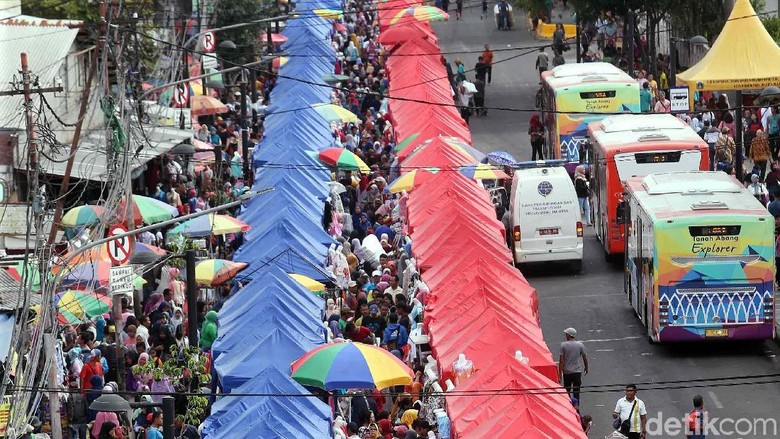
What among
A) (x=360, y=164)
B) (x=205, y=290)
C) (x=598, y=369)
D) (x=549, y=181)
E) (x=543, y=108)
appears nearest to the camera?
(x=598, y=369)

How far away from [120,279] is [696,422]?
8.64 meters

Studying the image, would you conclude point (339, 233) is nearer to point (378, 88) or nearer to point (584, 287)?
point (584, 287)

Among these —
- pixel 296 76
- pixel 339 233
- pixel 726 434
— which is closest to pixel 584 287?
pixel 339 233

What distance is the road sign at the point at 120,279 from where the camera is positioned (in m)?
27.5

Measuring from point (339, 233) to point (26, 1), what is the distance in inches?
629

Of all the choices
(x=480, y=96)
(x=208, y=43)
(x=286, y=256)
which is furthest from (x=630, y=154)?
(x=480, y=96)

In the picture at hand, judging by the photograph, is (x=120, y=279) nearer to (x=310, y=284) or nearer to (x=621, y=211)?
(x=310, y=284)

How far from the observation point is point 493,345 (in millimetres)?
27219

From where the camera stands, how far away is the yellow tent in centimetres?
4391

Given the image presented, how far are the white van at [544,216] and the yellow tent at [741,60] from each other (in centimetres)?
727

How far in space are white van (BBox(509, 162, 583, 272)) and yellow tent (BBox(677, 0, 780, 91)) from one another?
7274 millimetres

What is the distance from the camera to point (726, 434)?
27828mm

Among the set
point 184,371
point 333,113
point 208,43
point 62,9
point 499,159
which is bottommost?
point 184,371

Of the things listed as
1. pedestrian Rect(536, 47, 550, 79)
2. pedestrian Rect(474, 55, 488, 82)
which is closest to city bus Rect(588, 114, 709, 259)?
pedestrian Rect(474, 55, 488, 82)
